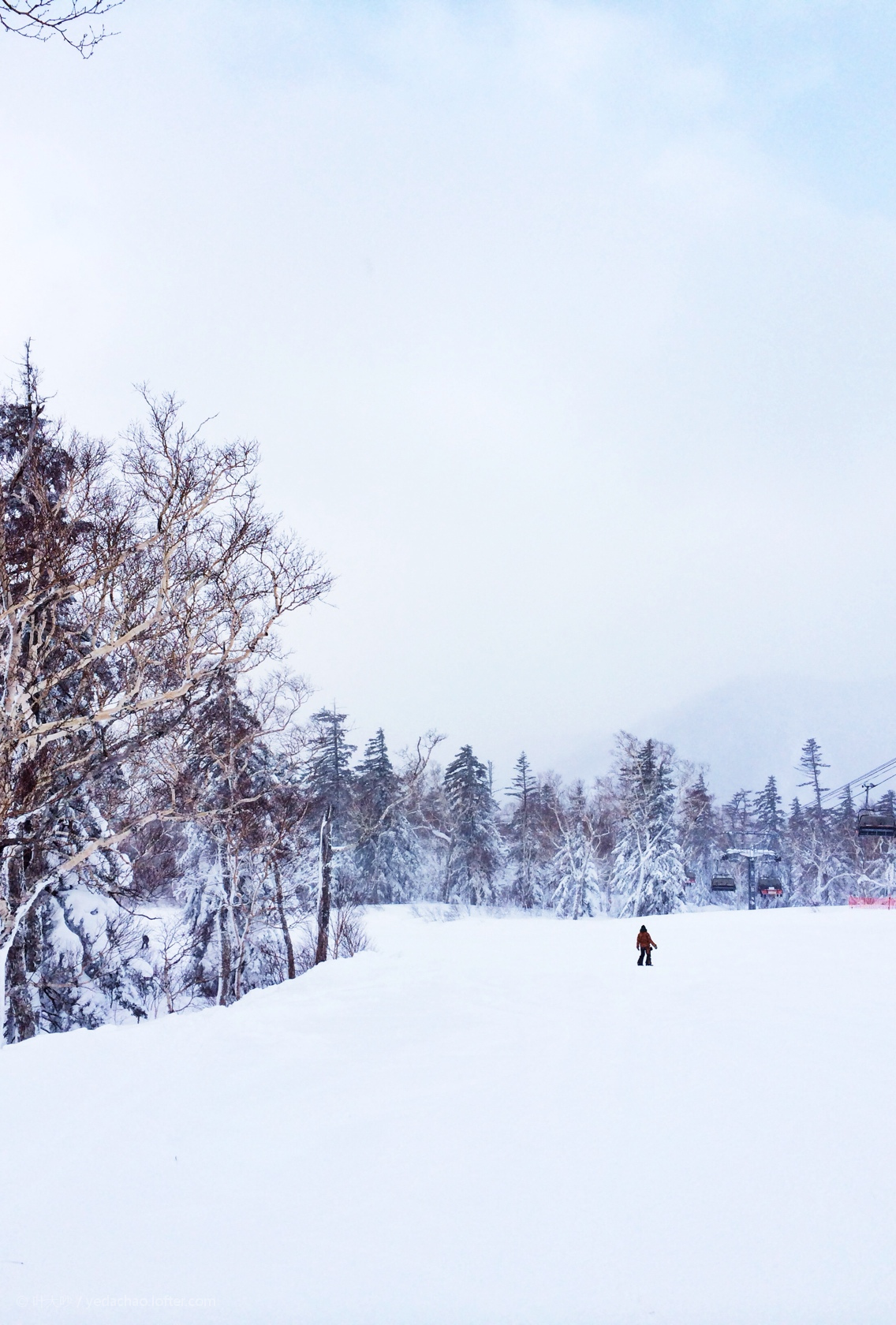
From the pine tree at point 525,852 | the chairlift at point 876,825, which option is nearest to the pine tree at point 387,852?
the pine tree at point 525,852

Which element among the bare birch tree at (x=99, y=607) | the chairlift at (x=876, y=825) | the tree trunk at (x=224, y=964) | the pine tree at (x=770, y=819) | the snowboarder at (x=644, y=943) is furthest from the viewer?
the pine tree at (x=770, y=819)

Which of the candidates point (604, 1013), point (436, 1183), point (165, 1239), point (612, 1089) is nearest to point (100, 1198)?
point (165, 1239)

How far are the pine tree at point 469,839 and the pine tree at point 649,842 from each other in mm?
9723

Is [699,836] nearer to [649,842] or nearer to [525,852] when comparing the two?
[525,852]

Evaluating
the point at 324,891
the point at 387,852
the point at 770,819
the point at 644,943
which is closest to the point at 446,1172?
the point at 644,943

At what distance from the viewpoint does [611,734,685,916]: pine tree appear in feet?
132

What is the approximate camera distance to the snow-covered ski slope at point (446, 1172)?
3.31 meters

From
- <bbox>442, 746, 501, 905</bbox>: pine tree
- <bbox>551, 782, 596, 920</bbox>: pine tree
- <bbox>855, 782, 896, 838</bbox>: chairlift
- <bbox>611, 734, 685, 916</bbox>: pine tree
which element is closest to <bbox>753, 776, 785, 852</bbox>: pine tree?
<bbox>611, 734, 685, 916</bbox>: pine tree

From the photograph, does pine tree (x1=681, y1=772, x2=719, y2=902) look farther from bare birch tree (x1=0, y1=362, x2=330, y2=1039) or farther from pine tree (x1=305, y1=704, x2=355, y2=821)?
bare birch tree (x1=0, y1=362, x2=330, y2=1039)

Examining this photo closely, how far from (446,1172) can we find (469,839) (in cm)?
4594

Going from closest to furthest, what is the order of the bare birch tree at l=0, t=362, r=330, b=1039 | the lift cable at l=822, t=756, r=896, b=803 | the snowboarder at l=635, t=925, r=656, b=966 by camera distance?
the bare birch tree at l=0, t=362, r=330, b=1039 → the snowboarder at l=635, t=925, r=656, b=966 → the lift cable at l=822, t=756, r=896, b=803

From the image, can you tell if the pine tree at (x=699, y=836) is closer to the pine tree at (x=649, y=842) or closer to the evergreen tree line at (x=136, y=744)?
the pine tree at (x=649, y=842)

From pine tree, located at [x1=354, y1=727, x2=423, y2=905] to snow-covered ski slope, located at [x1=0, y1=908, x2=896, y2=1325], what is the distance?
1406 inches

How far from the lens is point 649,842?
1615 inches
